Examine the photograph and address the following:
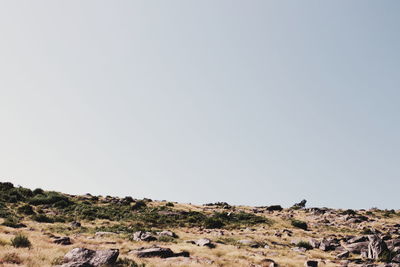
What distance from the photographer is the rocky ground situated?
15.3 meters

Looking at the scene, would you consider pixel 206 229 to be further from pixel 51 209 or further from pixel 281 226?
pixel 51 209

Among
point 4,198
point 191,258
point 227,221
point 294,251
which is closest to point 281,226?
point 227,221

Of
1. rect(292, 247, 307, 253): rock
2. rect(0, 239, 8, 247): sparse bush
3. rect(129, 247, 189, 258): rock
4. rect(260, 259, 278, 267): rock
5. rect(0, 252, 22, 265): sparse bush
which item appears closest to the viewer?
rect(0, 252, 22, 265): sparse bush

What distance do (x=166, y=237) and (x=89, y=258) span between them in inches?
514

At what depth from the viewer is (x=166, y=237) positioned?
2583cm

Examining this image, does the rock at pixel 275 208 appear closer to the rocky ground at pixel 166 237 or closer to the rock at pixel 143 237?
the rocky ground at pixel 166 237

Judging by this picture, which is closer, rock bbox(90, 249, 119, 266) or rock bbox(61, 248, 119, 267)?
rock bbox(61, 248, 119, 267)

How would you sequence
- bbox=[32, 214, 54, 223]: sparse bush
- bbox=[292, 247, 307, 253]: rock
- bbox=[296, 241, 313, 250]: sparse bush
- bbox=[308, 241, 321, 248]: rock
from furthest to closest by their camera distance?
bbox=[32, 214, 54, 223]: sparse bush < bbox=[308, 241, 321, 248]: rock < bbox=[296, 241, 313, 250]: sparse bush < bbox=[292, 247, 307, 253]: rock

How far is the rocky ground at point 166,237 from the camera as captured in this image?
15281mm

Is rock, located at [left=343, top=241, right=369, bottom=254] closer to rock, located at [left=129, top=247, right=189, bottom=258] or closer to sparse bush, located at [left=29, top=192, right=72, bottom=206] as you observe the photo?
rock, located at [left=129, top=247, right=189, bottom=258]

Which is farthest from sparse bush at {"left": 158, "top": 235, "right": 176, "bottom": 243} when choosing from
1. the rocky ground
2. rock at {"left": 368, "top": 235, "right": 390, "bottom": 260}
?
rock at {"left": 368, "top": 235, "right": 390, "bottom": 260}

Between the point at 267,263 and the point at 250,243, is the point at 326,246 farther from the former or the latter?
the point at 267,263

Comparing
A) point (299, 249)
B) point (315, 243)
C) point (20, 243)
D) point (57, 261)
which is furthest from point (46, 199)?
point (315, 243)

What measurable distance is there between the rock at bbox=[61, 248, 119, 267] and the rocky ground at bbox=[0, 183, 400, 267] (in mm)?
41
